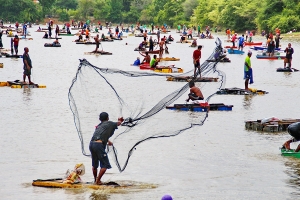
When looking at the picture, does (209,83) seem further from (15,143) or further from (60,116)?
(15,143)

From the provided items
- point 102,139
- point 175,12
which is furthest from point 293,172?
point 175,12

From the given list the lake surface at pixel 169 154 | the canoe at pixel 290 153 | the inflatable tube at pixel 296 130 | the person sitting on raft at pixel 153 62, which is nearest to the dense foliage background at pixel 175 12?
the person sitting on raft at pixel 153 62

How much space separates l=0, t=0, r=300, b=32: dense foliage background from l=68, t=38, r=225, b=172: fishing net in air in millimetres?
71240

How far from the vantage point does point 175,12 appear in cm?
15225

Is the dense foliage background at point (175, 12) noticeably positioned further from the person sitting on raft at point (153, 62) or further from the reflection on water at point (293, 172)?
the reflection on water at point (293, 172)

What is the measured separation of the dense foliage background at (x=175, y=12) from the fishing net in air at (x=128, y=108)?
71.2m

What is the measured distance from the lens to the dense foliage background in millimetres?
103000

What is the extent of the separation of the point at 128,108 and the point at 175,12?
13190cm

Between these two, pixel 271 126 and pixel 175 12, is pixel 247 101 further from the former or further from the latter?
pixel 175 12

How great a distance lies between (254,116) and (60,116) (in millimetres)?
6485

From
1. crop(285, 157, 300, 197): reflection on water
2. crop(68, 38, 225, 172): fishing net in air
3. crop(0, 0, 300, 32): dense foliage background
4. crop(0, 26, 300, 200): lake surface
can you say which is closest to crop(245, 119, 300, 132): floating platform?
crop(0, 26, 300, 200): lake surface

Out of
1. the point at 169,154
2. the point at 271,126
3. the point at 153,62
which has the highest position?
the point at 153,62

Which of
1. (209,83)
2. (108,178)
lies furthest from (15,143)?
(209,83)

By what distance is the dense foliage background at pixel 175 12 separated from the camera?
103000 millimetres
